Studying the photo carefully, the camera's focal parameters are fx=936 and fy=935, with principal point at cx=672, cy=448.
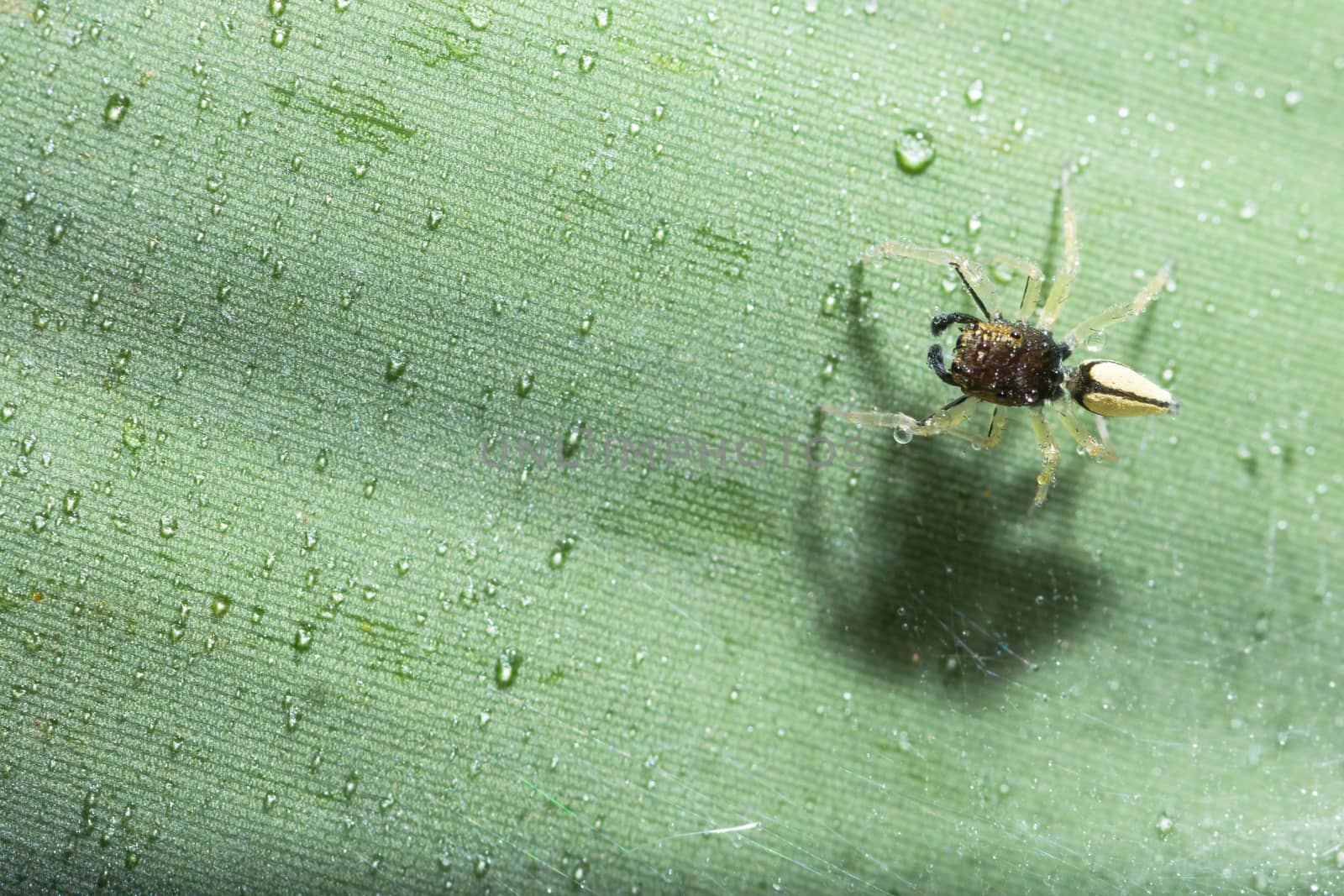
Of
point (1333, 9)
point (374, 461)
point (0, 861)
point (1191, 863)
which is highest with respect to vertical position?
point (1333, 9)

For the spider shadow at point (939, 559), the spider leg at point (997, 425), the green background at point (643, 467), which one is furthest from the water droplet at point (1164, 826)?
the spider leg at point (997, 425)

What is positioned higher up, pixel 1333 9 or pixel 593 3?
pixel 1333 9

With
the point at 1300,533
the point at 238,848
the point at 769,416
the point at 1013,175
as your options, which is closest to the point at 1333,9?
the point at 1013,175

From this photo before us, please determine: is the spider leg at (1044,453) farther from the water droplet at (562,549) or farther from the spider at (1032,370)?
the water droplet at (562,549)

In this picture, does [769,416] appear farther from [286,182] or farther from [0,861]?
[0,861]

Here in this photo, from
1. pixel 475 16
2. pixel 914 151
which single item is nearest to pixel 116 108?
pixel 475 16

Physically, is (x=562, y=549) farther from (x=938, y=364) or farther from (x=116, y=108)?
(x=116, y=108)

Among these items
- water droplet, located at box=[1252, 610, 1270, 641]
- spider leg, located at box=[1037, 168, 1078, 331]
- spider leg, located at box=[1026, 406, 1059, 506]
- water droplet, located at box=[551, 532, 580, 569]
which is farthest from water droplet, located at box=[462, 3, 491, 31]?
water droplet, located at box=[1252, 610, 1270, 641]

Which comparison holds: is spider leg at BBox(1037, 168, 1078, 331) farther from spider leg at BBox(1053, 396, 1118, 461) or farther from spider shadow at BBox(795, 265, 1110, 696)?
spider shadow at BBox(795, 265, 1110, 696)
